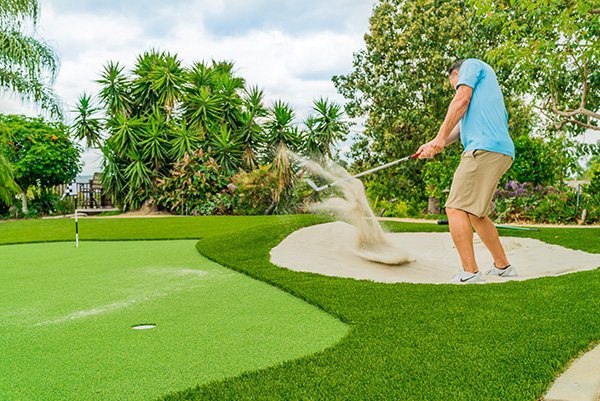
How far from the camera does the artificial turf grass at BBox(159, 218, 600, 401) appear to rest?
82.8 inches

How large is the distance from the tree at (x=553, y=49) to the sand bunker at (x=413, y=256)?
502 centimetres

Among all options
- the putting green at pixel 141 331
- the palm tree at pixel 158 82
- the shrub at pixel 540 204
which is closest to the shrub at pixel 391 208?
the shrub at pixel 540 204

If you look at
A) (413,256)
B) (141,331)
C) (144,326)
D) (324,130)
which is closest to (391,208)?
(324,130)

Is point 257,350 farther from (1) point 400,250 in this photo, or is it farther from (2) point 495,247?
(1) point 400,250

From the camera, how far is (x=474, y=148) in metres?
4.44

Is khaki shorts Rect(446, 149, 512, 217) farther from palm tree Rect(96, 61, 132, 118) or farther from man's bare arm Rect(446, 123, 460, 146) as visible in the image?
palm tree Rect(96, 61, 132, 118)

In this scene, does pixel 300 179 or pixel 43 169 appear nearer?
pixel 300 179

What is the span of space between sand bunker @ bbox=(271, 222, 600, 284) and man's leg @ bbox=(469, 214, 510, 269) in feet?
0.74

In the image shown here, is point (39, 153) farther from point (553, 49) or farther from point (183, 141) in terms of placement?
point (553, 49)

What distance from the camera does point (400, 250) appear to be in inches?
237

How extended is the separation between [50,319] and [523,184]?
39.4 ft

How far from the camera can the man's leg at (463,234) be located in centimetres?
452

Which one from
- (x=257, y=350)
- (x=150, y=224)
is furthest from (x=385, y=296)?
(x=150, y=224)

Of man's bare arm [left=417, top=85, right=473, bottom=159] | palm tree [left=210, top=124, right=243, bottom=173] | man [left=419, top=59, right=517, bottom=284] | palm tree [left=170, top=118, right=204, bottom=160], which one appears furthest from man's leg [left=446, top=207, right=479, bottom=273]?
palm tree [left=170, top=118, right=204, bottom=160]
